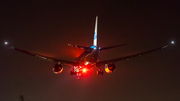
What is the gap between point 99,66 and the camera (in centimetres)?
3033

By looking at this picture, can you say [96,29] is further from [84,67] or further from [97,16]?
[84,67]

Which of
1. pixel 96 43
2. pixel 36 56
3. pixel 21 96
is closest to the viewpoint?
pixel 36 56

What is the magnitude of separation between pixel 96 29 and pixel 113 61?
8409 mm

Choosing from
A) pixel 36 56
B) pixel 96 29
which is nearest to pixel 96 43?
pixel 96 29

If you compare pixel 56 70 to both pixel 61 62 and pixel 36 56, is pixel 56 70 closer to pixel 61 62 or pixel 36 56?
pixel 61 62

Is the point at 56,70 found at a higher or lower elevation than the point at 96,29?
lower

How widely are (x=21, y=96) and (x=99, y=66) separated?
961 inches

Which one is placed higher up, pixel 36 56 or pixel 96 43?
pixel 96 43

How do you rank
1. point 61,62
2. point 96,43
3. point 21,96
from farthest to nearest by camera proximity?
1. point 21,96
2. point 96,43
3. point 61,62

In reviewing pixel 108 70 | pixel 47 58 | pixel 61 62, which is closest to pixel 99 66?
pixel 108 70

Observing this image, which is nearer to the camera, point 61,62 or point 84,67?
point 61,62

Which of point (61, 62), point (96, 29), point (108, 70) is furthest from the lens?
point (96, 29)

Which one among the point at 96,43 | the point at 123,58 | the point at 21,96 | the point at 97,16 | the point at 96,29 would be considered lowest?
the point at 21,96

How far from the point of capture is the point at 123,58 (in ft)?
92.5
